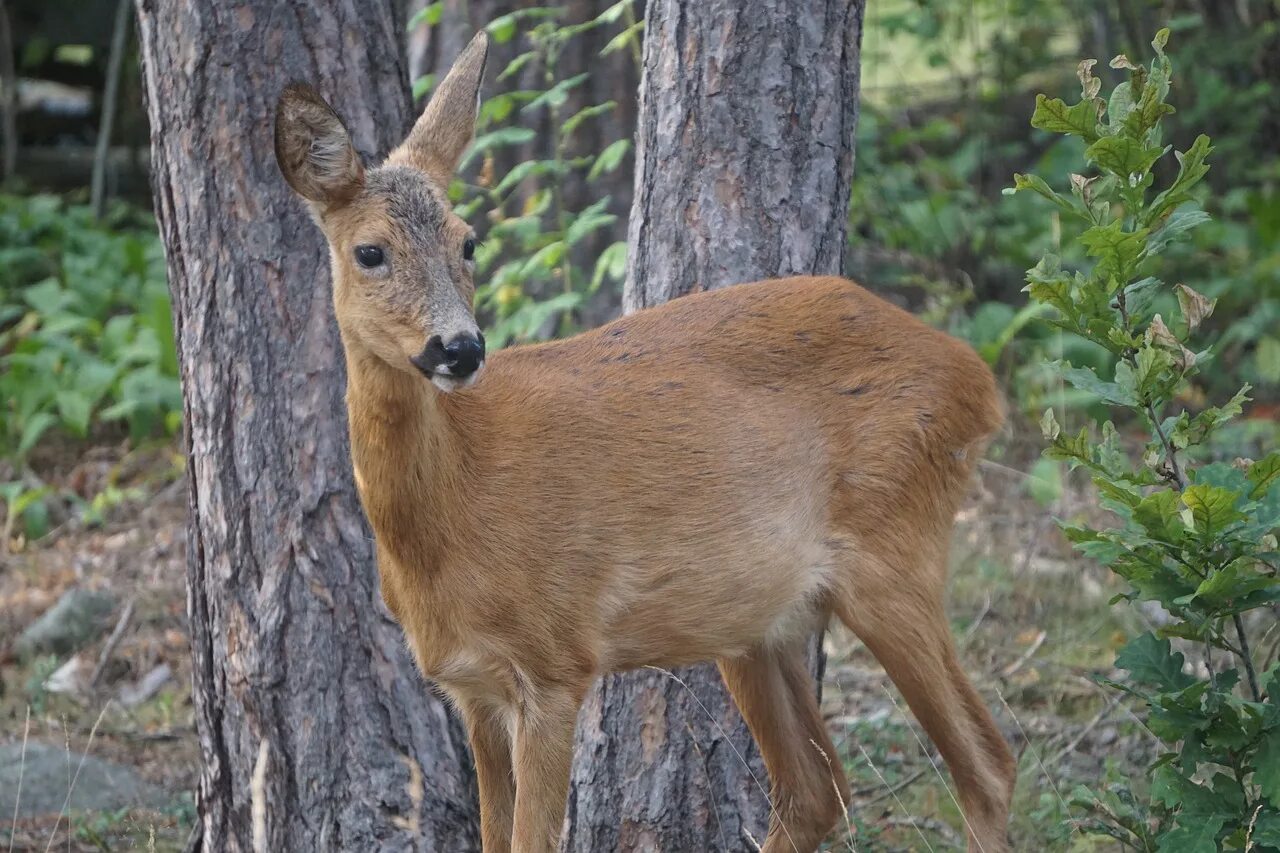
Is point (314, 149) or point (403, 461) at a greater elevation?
point (314, 149)

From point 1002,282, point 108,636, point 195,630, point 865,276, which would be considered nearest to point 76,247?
point 108,636

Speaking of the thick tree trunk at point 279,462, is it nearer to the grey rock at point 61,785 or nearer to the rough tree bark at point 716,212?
the rough tree bark at point 716,212

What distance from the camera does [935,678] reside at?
469 centimetres

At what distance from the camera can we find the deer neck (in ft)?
13.8

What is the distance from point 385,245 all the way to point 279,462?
114cm

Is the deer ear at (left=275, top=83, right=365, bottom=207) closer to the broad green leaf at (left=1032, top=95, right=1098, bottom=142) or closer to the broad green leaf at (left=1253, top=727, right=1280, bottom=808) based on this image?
the broad green leaf at (left=1032, top=95, right=1098, bottom=142)

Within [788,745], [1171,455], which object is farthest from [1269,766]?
[788,745]

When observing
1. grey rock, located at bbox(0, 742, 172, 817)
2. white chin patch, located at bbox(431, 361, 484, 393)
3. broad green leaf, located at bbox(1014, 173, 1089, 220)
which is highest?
broad green leaf, located at bbox(1014, 173, 1089, 220)

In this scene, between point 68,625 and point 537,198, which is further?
point 68,625

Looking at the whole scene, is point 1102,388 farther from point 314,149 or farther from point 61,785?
Result: point 61,785

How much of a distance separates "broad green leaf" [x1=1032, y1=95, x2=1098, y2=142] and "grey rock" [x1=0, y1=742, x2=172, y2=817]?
13.3ft

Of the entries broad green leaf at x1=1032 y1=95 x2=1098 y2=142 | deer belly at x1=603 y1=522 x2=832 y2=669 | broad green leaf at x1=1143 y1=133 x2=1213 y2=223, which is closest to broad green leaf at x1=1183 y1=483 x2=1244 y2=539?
broad green leaf at x1=1143 y1=133 x2=1213 y2=223

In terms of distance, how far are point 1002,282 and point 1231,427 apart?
2.20 meters

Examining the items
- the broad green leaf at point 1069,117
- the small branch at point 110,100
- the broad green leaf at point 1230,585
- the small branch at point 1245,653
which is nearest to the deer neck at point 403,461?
the broad green leaf at point 1069,117
